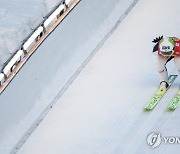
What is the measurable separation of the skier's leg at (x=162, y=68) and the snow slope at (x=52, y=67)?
1.13 m

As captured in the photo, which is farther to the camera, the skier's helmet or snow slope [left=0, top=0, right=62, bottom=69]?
snow slope [left=0, top=0, right=62, bottom=69]

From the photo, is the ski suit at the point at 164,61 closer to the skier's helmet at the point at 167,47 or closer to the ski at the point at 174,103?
the skier's helmet at the point at 167,47

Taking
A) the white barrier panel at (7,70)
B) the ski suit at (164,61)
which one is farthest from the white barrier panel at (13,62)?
the ski suit at (164,61)

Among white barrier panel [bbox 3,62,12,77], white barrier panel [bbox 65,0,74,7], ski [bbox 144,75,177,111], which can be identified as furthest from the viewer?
white barrier panel [bbox 65,0,74,7]

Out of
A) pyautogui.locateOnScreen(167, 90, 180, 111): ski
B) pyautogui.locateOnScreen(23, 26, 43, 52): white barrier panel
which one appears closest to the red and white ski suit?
pyautogui.locateOnScreen(167, 90, 180, 111): ski

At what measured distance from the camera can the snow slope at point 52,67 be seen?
7.74 meters

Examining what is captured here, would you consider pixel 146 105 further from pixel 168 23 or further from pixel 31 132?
pixel 168 23

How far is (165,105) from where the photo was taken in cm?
762

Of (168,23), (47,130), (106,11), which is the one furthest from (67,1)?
(47,130)

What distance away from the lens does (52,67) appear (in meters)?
8.47

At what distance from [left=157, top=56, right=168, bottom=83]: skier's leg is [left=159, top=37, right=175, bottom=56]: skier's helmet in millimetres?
131

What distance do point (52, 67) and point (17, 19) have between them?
3.42 ft

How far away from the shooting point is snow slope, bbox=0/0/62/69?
8.62 meters

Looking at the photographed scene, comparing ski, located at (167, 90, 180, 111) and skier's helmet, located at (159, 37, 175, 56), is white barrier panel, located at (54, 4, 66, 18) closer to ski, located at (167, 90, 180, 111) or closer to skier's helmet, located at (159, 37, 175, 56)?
skier's helmet, located at (159, 37, 175, 56)
